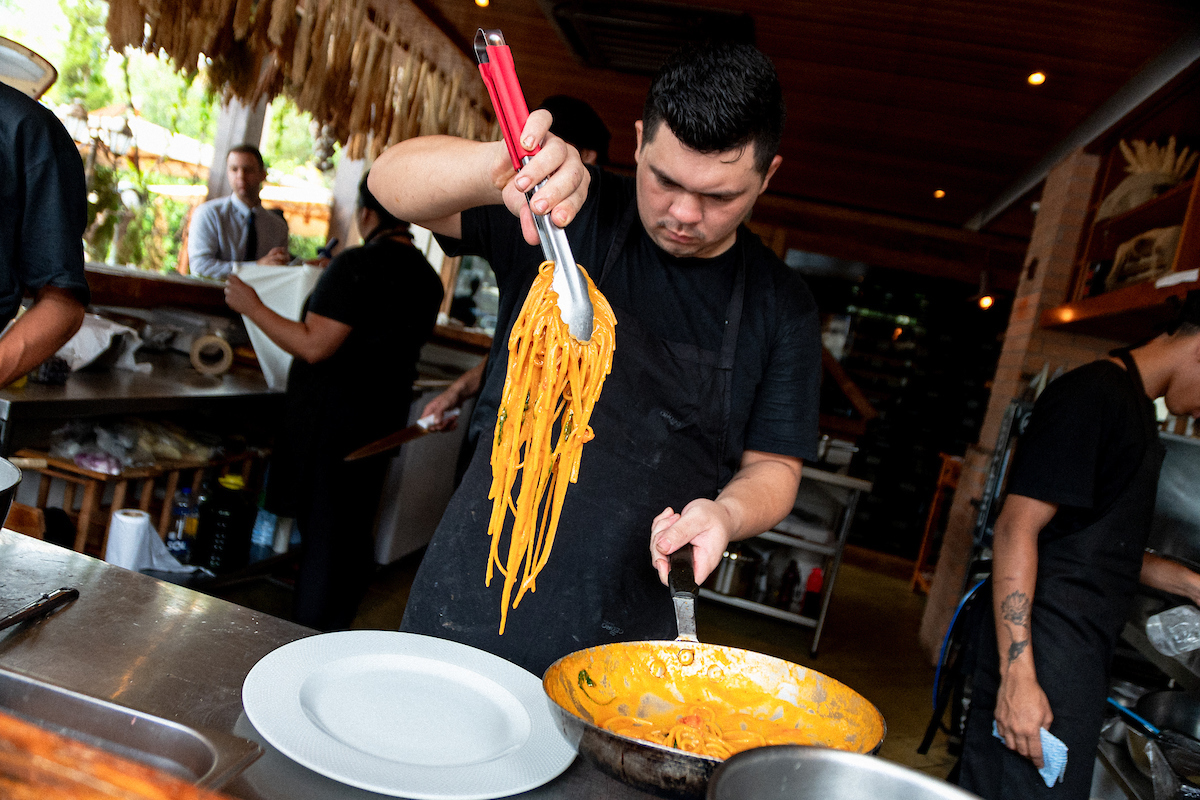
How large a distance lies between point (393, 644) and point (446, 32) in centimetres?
499

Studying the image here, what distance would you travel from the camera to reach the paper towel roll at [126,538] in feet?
9.52

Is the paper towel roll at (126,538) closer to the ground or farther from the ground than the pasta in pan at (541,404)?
closer to the ground

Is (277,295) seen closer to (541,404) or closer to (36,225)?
(36,225)

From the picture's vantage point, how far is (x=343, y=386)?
3465 mm

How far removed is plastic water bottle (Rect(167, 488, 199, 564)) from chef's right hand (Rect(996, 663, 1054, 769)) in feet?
10.4

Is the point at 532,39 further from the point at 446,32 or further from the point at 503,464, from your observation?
the point at 503,464

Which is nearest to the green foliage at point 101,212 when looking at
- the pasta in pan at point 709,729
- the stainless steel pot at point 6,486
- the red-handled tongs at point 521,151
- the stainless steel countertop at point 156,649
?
the stainless steel countertop at point 156,649

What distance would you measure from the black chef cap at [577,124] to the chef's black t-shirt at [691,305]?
924mm

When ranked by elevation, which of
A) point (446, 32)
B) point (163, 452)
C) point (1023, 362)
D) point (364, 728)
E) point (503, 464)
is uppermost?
point (446, 32)

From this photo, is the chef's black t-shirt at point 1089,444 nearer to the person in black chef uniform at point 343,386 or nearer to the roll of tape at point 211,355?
the person in black chef uniform at point 343,386

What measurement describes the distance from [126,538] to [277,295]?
162 cm

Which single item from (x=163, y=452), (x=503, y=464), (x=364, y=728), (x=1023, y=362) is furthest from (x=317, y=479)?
(x=1023, y=362)

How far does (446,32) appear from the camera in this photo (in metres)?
5.27

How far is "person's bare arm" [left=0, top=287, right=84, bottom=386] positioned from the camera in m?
1.83
